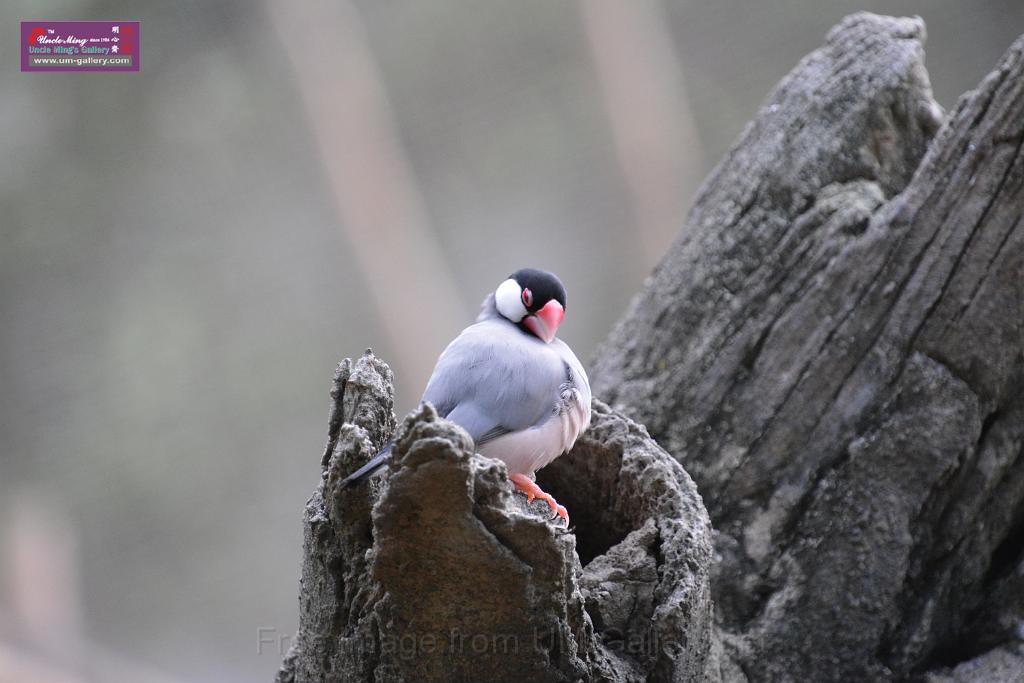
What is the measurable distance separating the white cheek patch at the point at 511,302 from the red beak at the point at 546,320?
0.03 metres

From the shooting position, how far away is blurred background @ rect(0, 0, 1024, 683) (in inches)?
144

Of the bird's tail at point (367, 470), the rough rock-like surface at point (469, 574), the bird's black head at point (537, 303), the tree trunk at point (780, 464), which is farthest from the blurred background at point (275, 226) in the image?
the bird's tail at point (367, 470)

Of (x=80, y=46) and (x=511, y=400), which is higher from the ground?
(x=80, y=46)

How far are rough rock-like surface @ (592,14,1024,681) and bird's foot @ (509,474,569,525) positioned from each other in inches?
17.4

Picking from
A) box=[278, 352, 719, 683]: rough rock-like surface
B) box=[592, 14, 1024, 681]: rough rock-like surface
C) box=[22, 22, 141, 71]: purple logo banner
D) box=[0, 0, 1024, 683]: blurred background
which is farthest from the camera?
box=[0, 0, 1024, 683]: blurred background

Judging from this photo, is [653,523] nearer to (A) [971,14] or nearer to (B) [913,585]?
(B) [913,585]

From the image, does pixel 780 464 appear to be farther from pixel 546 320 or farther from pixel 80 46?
pixel 80 46

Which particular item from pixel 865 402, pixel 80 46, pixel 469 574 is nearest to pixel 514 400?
pixel 469 574

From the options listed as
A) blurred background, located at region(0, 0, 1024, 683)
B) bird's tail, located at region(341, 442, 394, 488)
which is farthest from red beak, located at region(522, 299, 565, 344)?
blurred background, located at region(0, 0, 1024, 683)

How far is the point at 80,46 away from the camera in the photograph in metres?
2.92

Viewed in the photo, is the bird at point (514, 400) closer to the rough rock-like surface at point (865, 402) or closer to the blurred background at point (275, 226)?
the rough rock-like surface at point (865, 402)

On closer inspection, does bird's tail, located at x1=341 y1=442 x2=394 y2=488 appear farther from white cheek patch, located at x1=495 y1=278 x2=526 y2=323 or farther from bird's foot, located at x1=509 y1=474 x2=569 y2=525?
white cheek patch, located at x1=495 y1=278 x2=526 y2=323

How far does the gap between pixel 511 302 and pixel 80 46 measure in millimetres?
2038

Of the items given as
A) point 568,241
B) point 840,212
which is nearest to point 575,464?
point 840,212
